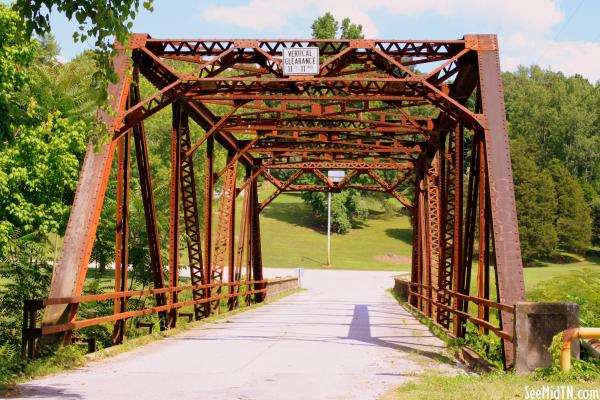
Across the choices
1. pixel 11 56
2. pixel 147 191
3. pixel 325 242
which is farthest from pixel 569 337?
pixel 325 242

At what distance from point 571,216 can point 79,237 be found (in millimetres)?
80547

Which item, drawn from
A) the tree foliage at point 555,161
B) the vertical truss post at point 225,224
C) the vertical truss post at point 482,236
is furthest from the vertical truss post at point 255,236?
the tree foliage at point 555,161

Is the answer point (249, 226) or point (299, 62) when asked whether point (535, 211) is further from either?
point (299, 62)

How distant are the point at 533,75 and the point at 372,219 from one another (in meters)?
48.9

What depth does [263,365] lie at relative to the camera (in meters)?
11.7

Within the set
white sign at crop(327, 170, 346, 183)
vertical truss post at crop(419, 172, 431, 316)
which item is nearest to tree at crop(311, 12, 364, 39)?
white sign at crop(327, 170, 346, 183)

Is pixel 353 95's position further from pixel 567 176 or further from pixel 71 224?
pixel 567 176

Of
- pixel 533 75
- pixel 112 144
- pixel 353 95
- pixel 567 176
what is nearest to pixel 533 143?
pixel 567 176

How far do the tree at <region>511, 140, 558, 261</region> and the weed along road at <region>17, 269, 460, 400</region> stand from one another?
6591 cm

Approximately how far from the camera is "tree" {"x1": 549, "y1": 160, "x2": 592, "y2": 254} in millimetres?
85125

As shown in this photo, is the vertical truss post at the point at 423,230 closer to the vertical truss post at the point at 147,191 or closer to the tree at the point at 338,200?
the vertical truss post at the point at 147,191

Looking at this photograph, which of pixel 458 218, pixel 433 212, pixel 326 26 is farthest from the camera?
pixel 326 26

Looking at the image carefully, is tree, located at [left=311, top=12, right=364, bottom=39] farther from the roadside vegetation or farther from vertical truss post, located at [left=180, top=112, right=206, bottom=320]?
vertical truss post, located at [left=180, top=112, right=206, bottom=320]

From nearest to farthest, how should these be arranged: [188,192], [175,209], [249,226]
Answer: [175,209], [188,192], [249,226]
